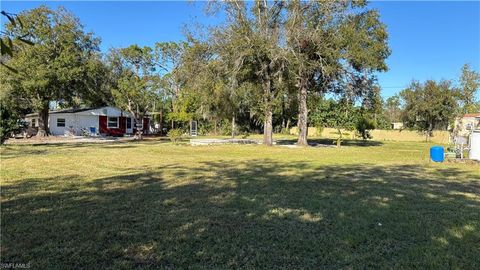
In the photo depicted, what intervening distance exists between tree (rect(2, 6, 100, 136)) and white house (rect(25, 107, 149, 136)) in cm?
518

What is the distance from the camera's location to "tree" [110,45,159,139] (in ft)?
102

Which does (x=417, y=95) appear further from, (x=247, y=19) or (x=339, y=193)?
(x=339, y=193)

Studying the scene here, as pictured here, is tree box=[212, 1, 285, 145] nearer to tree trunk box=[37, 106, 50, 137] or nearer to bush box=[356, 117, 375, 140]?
bush box=[356, 117, 375, 140]

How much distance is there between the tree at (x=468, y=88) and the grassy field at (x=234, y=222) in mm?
31098

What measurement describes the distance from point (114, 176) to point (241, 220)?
14.8ft

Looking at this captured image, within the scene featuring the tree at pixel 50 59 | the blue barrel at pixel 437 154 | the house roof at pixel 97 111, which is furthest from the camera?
the house roof at pixel 97 111

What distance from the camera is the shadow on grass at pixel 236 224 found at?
333 cm

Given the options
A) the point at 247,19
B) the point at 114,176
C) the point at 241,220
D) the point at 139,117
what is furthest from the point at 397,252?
the point at 139,117

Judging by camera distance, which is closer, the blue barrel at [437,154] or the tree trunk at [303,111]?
the blue barrel at [437,154]

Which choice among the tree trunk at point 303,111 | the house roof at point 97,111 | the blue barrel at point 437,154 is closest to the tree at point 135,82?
the house roof at point 97,111

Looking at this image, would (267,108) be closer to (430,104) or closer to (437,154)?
(437,154)

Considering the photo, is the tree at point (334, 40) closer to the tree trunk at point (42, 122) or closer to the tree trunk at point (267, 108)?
the tree trunk at point (267, 108)

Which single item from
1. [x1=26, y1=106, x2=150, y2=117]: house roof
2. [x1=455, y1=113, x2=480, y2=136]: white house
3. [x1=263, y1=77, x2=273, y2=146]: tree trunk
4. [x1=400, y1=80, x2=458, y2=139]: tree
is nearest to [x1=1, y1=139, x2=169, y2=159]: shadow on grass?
[x1=263, y1=77, x2=273, y2=146]: tree trunk

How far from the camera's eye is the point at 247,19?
777 inches
